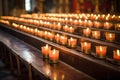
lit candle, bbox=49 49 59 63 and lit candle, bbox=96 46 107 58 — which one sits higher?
lit candle, bbox=96 46 107 58

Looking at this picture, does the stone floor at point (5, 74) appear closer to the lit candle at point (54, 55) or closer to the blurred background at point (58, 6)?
the lit candle at point (54, 55)

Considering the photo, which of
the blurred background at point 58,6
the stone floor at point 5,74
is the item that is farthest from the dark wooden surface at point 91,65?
the blurred background at point 58,6

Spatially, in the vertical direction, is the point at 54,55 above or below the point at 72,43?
below

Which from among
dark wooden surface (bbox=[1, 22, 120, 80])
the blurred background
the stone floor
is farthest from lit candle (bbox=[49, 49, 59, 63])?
the blurred background

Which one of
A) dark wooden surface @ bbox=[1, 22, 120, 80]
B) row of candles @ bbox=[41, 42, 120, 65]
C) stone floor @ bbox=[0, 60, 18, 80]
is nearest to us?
dark wooden surface @ bbox=[1, 22, 120, 80]

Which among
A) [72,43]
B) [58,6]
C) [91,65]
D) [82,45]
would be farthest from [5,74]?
[58,6]

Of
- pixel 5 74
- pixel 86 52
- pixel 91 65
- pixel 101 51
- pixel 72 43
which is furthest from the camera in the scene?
pixel 5 74

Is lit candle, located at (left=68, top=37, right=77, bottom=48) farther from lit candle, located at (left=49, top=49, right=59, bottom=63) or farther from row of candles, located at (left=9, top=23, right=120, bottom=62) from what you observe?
lit candle, located at (left=49, top=49, right=59, bottom=63)

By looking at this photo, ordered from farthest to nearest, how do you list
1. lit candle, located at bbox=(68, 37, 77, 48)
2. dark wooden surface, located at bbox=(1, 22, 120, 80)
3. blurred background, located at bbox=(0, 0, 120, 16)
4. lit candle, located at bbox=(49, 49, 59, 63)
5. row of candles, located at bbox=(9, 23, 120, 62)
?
blurred background, located at bbox=(0, 0, 120, 16), lit candle, located at bbox=(68, 37, 77, 48), lit candle, located at bbox=(49, 49, 59, 63), row of candles, located at bbox=(9, 23, 120, 62), dark wooden surface, located at bbox=(1, 22, 120, 80)

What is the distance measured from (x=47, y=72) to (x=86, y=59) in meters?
0.67

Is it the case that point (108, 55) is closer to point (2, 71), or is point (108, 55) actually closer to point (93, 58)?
point (93, 58)

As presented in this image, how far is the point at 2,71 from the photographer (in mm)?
6676

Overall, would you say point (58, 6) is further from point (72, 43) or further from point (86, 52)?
point (86, 52)

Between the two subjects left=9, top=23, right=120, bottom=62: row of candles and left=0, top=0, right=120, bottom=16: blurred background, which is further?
left=0, top=0, right=120, bottom=16: blurred background
